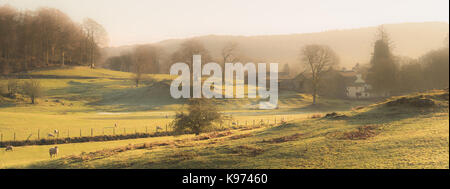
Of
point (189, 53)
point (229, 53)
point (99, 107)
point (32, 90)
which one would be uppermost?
point (229, 53)

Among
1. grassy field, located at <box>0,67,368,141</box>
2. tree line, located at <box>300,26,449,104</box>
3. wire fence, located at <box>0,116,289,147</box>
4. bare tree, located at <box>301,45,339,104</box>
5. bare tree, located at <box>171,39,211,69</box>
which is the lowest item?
wire fence, located at <box>0,116,289,147</box>

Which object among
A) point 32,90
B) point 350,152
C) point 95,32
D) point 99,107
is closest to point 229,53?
point 99,107

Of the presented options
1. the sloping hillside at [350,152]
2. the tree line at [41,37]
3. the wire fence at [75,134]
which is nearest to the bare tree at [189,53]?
the tree line at [41,37]

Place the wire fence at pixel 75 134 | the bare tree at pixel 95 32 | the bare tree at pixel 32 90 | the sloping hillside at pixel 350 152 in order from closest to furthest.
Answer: the sloping hillside at pixel 350 152 < the wire fence at pixel 75 134 < the bare tree at pixel 32 90 < the bare tree at pixel 95 32

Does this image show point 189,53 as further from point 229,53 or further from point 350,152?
point 350,152

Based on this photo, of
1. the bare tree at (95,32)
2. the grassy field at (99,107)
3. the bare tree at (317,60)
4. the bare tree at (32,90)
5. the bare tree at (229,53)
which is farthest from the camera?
the bare tree at (95,32)

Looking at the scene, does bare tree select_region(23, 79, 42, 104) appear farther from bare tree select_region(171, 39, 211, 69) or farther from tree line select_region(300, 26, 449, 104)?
tree line select_region(300, 26, 449, 104)

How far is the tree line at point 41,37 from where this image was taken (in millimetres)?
80750

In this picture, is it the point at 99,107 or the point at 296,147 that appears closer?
the point at 296,147

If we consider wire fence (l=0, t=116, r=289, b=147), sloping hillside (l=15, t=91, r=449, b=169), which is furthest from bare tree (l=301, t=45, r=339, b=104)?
sloping hillside (l=15, t=91, r=449, b=169)

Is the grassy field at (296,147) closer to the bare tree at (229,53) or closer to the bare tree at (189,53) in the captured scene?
the bare tree at (189,53)

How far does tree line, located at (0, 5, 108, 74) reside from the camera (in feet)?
265

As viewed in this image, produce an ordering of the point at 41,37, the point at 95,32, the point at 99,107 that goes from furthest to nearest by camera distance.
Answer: the point at 95,32, the point at 41,37, the point at 99,107

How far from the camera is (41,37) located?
87.1m
